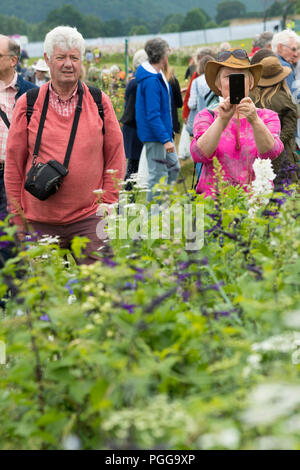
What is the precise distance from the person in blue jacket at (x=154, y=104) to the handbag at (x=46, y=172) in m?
3.33

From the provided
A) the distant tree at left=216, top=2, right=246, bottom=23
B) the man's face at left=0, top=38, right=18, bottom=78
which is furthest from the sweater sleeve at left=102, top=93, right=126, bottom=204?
the distant tree at left=216, top=2, right=246, bottom=23

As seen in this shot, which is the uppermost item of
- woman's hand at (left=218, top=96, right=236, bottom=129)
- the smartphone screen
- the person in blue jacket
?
the smartphone screen

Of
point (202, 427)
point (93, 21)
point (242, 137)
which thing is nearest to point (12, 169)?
point (242, 137)

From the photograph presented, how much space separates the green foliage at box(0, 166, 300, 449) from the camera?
1.41 metres

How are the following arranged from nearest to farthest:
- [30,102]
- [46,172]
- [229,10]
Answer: [46,172], [30,102], [229,10]

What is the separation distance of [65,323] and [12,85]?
11.0ft

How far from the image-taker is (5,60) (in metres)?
4.79

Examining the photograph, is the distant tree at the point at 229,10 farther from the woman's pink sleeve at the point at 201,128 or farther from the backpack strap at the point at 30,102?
the backpack strap at the point at 30,102

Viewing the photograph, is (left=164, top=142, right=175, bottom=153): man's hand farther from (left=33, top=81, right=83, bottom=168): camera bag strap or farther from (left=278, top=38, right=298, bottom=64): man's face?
(left=33, top=81, right=83, bottom=168): camera bag strap

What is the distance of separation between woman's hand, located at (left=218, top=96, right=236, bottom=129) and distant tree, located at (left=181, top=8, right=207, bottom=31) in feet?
462

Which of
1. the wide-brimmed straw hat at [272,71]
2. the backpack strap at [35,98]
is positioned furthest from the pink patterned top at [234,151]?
the wide-brimmed straw hat at [272,71]

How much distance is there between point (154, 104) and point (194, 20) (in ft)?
462

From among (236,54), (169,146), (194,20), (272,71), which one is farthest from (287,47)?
(194,20)

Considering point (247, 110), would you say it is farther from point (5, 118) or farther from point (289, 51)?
point (289, 51)
